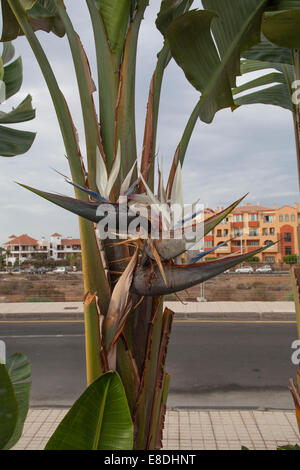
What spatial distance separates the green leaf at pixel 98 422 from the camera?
0.85 m

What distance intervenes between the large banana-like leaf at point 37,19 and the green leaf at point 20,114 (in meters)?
0.55

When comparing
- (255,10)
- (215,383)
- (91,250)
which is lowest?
(215,383)

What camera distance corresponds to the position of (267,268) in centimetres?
2647

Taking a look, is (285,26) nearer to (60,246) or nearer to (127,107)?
(127,107)

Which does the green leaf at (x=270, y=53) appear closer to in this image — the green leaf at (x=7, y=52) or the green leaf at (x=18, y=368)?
the green leaf at (x=7, y=52)

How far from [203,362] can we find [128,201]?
538 cm

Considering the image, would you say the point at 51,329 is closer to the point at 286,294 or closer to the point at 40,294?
the point at 40,294

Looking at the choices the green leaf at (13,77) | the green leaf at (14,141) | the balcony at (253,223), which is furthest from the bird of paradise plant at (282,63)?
the balcony at (253,223)

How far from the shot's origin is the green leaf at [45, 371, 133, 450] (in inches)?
33.6

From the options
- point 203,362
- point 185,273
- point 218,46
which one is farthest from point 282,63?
point 203,362

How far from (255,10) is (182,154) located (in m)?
0.60

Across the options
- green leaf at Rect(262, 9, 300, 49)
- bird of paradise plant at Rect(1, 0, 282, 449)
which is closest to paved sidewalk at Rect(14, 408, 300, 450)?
bird of paradise plant at Rect(1, 0, 282, 449)

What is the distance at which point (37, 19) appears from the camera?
1.61 m
